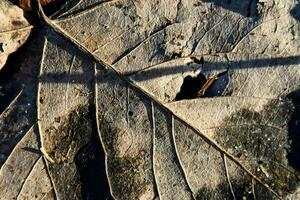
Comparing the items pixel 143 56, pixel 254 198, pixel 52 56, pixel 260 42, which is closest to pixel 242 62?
pixel 260 42

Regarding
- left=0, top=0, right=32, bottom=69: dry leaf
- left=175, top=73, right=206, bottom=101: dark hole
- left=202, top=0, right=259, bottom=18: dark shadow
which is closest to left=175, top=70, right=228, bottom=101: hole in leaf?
left=175, top=73, right=206, bottom=101: dark hole

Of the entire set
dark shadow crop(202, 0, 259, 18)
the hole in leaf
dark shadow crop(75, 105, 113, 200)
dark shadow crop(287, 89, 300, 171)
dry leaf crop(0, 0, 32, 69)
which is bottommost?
dark shadow crop(287, 89, 300, 171)

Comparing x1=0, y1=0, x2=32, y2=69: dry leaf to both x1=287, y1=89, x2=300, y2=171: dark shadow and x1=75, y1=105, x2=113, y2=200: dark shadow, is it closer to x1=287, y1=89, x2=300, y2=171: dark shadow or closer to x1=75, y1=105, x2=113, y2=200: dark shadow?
x1=75, y1=105, x2=113, y2=200: dark shadow

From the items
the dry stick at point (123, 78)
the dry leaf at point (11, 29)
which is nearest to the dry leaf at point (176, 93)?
the dry stick at point (123, 78)

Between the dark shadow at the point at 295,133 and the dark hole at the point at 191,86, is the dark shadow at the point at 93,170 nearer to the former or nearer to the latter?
the dark hole at the point at 191,86

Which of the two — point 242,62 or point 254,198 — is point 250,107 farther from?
point 254,198

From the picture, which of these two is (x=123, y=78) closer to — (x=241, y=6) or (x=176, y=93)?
(x=176, y=93)
